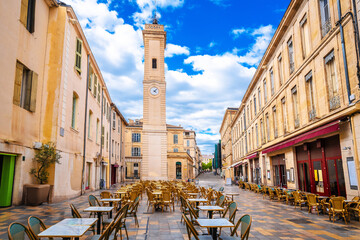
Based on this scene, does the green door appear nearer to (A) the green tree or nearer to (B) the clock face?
(A) the green tree

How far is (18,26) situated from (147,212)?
8551 mm

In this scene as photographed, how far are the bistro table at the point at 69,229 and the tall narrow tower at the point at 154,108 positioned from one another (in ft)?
97.9

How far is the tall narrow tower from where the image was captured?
3441 cm

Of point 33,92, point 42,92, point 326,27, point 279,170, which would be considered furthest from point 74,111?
point 279,170

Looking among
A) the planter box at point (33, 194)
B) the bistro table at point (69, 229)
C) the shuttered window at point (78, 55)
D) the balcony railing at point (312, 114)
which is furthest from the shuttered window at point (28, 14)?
the balcony railing at point (312, 114)

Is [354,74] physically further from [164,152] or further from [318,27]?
[164,152]

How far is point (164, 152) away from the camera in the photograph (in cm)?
3497

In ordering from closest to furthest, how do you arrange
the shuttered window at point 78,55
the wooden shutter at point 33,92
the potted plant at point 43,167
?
the potted plant at point 43,167
the wooden shutter at point 33,92
the shuttered window at point 78,55

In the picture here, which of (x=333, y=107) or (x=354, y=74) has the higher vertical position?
(x=354, y=74)

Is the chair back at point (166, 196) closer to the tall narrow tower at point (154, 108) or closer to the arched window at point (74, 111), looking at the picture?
the arched window at point (74, 111)

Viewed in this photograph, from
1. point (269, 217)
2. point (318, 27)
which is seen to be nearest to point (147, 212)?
point (269, 217)

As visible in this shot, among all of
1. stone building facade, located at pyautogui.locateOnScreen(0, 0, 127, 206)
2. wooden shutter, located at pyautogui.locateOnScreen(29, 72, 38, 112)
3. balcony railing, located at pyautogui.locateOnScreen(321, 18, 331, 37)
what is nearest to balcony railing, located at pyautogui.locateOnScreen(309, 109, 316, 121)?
balcony railing, located at pyautogui.locateOnScreen(321, 18, 331, 37)

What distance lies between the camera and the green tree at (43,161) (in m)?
11.3

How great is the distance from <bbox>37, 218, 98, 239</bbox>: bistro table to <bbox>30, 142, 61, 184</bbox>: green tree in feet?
25.0
